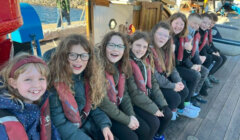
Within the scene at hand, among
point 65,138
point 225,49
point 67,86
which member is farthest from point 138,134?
point 225,49

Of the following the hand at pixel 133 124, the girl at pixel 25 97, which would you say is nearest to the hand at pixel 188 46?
the hand at pixel 133 124

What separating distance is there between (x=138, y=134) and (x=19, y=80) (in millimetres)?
1099

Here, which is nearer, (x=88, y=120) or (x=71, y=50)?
(x=71, y=50)

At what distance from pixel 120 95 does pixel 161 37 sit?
3.05 ft

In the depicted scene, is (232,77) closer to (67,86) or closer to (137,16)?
(137,16)

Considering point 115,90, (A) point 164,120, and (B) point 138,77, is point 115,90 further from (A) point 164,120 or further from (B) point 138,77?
(A) point 164,120

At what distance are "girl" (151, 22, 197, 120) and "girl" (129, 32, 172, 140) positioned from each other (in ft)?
0.56

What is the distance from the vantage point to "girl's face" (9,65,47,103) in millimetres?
1061

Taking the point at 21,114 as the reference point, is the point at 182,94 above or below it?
below

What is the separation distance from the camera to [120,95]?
172 centimetres

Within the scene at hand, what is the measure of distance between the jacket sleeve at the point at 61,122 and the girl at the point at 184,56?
5.14ft

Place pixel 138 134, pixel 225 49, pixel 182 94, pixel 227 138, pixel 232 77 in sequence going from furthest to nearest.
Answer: pixel 225 49
pixel 232 77
pixel 182 94
pixel 227 138
pixel 138 134

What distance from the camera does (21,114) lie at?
1025mm

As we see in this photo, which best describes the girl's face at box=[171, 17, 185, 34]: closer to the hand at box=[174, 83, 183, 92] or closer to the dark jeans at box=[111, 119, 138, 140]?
the hand at box=[174, 83, 183, 92]
